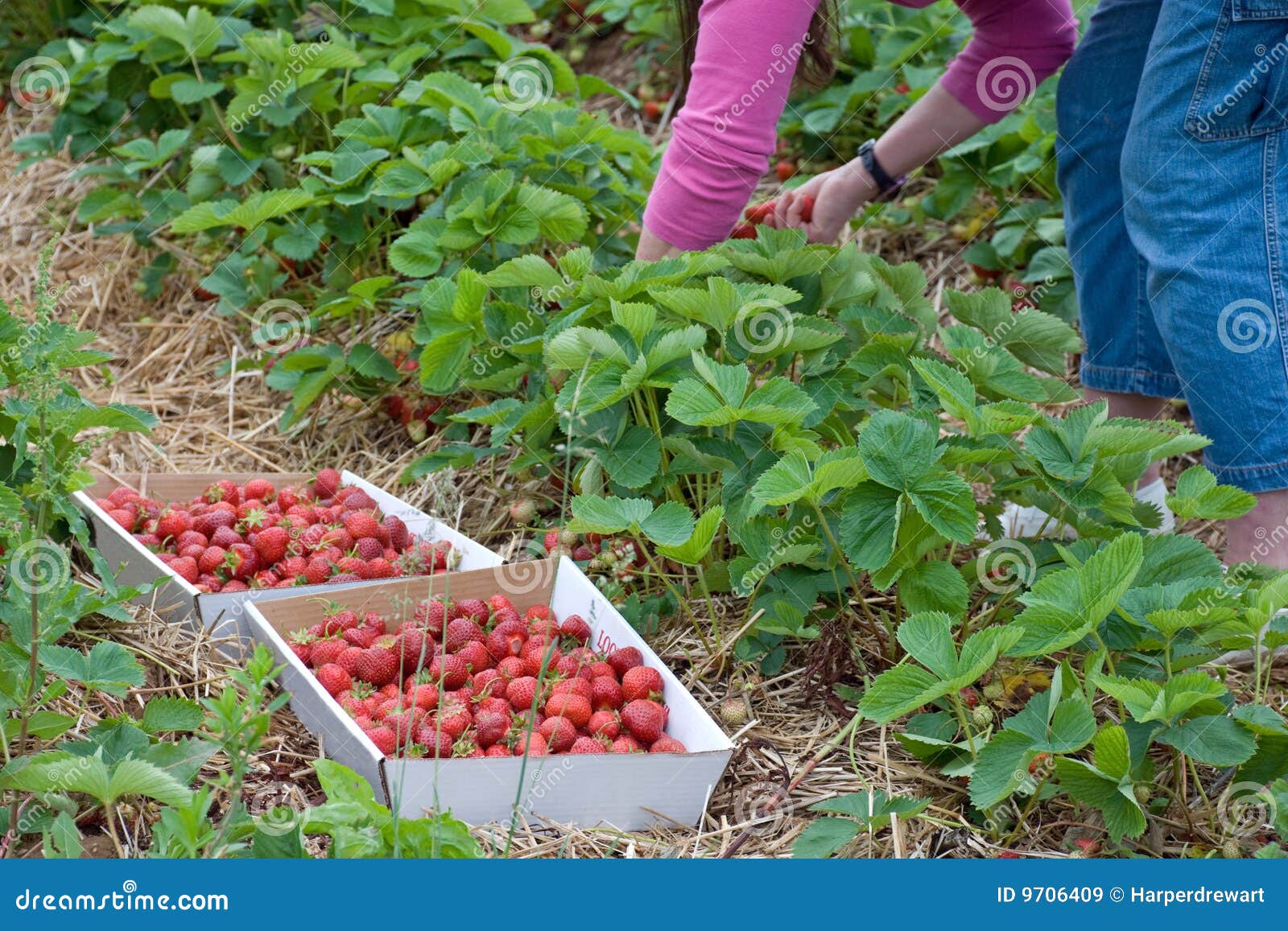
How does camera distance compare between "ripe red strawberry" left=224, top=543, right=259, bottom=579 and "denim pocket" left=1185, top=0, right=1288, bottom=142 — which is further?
"ripe red strawberry" left=224, top=543, right=259, bottom=579

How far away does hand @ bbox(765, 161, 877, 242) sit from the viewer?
6.71ft

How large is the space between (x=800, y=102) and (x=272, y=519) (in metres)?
1.98

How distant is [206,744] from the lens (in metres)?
1.33

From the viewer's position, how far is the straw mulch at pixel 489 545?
1.41m

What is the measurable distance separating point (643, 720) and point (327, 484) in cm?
84

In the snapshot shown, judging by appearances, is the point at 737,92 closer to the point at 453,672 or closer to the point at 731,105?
the point at 731,105

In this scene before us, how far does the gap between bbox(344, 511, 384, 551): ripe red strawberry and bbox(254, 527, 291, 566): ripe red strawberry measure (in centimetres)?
10

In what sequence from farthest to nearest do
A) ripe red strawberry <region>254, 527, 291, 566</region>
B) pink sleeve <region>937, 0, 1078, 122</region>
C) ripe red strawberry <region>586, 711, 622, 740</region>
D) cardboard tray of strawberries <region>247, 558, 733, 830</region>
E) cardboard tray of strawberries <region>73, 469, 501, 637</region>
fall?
pink sleeve <region>937, 0, 1078, 122</region> < ripe red strawberry <region>254, 527, 291, 566</region> < cardboard tray of strawberries <region>73, 469, 501, 637</region> < ripe red strawberry <region>586, 711, 622, 740</region> < cardboard tray of strawberries <region>247, 558, 733, 830</region>

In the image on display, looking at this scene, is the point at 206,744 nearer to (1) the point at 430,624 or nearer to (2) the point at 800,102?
(1) the point at 430,624

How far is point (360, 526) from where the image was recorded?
192 cm

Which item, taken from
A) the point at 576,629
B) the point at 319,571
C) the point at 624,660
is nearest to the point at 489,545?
the point at 319,571

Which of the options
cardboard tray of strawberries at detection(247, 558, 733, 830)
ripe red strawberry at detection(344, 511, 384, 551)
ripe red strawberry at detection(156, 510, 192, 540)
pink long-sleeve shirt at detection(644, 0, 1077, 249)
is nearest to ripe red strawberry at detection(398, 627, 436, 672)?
cardboard tray of strawberries at detection(247, 558, 733, 830)

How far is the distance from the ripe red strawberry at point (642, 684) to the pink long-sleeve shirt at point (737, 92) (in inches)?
25.3

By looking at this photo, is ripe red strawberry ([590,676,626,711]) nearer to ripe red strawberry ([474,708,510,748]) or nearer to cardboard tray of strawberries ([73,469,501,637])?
ripe red strawberry ([474,708,510,748])
